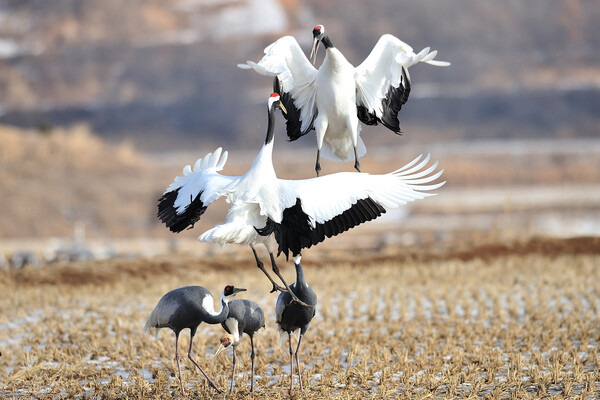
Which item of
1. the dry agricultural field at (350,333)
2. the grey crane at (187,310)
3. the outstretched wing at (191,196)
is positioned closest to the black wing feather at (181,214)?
the outstretched wing at (191,196)

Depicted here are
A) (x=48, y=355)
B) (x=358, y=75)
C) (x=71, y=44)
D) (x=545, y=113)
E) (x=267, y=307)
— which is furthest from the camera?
(x=71, y=44)

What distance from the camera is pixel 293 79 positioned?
7922 millimetres

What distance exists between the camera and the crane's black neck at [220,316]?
23.7 feet

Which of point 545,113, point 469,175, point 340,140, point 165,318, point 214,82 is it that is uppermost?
point 214,82

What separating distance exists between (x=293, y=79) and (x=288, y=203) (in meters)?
1.60

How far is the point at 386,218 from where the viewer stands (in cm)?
4112

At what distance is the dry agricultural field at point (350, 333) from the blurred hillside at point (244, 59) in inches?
2517

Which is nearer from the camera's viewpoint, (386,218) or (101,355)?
(101,355)

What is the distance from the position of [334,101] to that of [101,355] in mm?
3574

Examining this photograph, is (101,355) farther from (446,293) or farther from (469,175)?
(469,175)

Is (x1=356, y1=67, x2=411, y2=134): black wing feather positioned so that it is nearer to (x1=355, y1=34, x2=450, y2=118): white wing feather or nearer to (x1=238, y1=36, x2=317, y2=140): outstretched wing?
(x1=355, y1=34, x2=450, y2=118): white wing feather

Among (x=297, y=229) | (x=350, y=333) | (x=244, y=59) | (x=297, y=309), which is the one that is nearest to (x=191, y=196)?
(x=297, y=229)

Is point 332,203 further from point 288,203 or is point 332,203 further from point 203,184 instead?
point 203,184

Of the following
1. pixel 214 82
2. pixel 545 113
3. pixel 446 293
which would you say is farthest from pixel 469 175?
pixel 446 293
